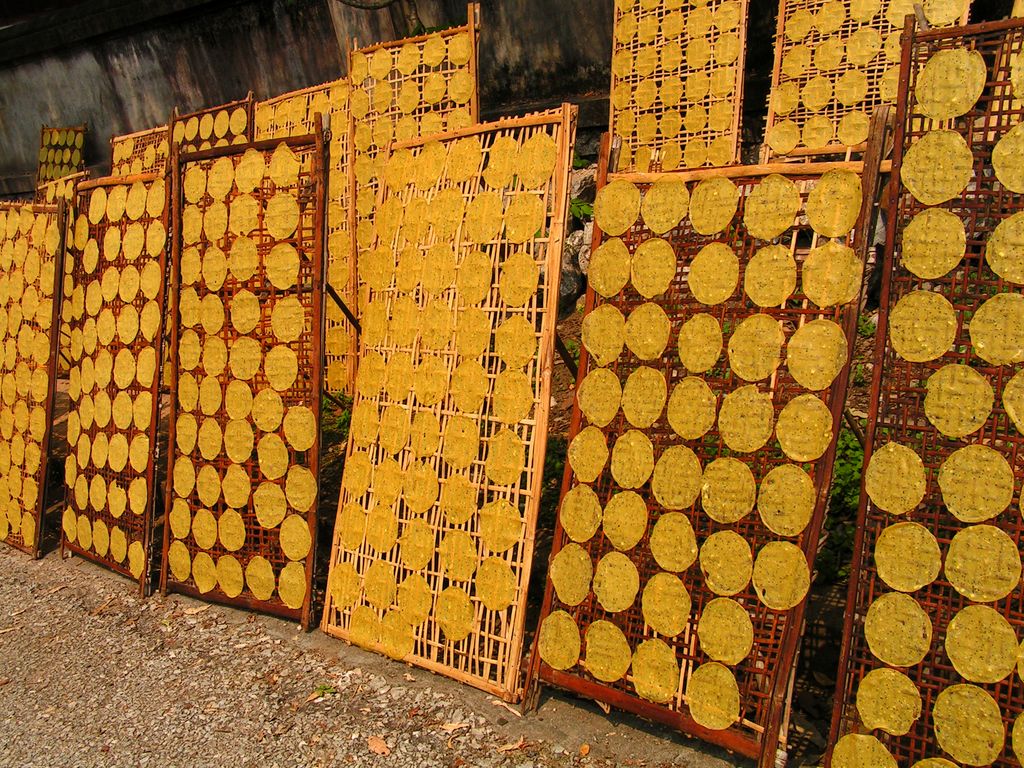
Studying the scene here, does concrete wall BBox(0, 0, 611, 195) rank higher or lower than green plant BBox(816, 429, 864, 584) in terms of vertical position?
higher

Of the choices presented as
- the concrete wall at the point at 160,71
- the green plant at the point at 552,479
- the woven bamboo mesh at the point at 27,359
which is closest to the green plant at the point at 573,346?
the green plant at the point at 552,479

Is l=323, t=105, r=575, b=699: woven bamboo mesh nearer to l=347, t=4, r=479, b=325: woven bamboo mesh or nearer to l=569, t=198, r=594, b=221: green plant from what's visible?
l=347, t=4, r=479, b=325: woven bamboo mesh

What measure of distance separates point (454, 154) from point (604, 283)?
900 mm

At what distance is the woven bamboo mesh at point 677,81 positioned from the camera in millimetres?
4672

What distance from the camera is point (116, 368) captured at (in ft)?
13.1

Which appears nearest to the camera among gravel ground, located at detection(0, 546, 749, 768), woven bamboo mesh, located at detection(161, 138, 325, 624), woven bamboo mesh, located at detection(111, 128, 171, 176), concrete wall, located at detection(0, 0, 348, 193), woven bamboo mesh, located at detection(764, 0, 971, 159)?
gravel ground, located at detection(0, 546, 749, 768)

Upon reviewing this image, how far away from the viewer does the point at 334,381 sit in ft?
18.1

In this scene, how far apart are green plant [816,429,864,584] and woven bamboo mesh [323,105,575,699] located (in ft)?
4.03

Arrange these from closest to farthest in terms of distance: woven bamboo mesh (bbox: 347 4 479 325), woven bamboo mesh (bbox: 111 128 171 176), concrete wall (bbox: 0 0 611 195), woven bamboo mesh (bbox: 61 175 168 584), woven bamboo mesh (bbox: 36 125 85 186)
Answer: woven bamboo mesh (bbox: 61 175 168 584)
woven bamboo mesh (bbox: 347 4 479 325)
concrete wall (bbox: 0 0 611 195)
woven bamboo mesh (bbox: 111 128 171 176)
woven bamboo mesh (bbox: 36 125 85 186)

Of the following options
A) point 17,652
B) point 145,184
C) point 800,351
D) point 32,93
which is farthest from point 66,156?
point 800,351

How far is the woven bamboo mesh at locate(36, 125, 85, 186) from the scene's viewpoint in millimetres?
10188

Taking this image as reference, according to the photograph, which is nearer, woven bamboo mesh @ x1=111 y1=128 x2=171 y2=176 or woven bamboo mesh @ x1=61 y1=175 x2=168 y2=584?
woven bamboo mesh @ x1=61 y1=175 x2=168 y2=584

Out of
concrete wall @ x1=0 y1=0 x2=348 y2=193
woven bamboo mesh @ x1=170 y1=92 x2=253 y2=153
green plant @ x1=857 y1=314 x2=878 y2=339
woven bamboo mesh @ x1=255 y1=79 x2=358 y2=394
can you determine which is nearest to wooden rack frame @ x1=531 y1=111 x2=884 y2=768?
green plant @ x1=857 y1=314 x2=878 y2=339

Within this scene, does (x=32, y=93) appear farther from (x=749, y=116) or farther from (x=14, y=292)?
(x=749, y=116)
